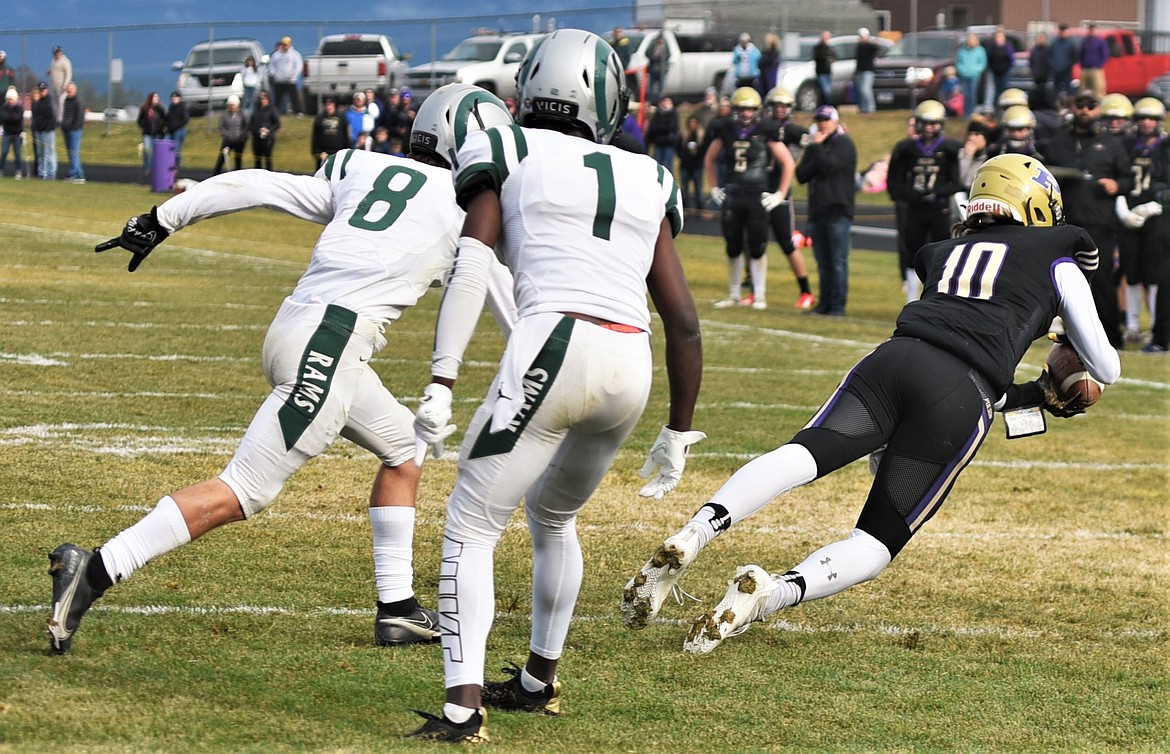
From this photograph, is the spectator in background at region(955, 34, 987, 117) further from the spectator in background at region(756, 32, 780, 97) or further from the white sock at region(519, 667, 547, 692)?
the white sock at region(519, 667, 547, 692)

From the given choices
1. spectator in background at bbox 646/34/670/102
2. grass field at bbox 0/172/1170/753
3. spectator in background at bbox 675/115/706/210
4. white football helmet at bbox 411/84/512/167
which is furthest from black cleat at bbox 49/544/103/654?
spectator in background at bbox 646/34/670/102

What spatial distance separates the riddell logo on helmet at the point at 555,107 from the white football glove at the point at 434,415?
2.81ft

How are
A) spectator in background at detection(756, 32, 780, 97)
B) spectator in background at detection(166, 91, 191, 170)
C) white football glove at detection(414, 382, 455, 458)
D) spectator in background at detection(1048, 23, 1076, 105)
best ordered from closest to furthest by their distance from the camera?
white football glove at detection(414, 382, 455, 458), spectator in background at detection(166, 91, 191, 170), spectator in background at detection(1048, 23, 1076, 105), spectator in background at detection(756, 32, 780, 97)

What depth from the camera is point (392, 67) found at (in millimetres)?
36375

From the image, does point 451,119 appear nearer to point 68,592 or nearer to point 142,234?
point 142,234

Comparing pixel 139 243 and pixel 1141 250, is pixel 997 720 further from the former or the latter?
pixel 1141 250

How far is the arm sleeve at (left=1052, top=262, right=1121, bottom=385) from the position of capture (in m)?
5.19

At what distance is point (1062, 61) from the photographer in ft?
98.0

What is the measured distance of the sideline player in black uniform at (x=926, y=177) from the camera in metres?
14.8

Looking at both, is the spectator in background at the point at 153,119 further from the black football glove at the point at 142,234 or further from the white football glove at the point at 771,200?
the black football glove at the point at 142,234

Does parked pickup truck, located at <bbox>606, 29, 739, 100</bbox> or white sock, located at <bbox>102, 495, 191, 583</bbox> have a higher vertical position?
parked pickup truck, located at <bbox>606, 29, 739, 100</bbox>

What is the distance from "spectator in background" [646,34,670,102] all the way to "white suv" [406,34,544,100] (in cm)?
250

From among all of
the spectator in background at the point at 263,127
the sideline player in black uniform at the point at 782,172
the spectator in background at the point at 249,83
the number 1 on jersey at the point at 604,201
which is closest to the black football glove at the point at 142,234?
the number 1 on jersey at the point at 604,201

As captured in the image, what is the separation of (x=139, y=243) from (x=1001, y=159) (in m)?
2.95
